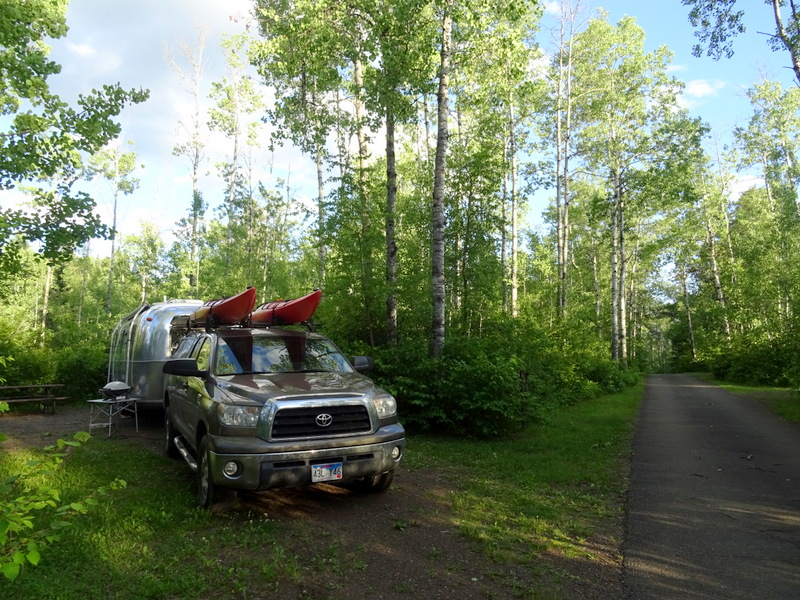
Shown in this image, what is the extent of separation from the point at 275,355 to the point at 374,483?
1.99 meters

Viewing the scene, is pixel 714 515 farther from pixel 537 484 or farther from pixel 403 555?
pixel 403 555

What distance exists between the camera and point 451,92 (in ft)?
72.4

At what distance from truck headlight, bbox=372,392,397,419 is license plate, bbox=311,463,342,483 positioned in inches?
30.8

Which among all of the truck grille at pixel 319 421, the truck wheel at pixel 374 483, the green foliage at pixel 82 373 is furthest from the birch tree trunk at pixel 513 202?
the truck grille at pixel 319 421

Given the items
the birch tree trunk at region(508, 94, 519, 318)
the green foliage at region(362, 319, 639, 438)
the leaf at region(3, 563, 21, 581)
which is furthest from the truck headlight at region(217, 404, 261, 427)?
the birch tree trunk at region(508, 94, 519, 318)

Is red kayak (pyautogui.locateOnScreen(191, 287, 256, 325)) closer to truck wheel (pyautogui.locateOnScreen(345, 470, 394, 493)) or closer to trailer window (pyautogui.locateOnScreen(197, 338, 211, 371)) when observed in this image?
trailer window (pyautogui.locateOnScreen(197, 338, 211, 371))

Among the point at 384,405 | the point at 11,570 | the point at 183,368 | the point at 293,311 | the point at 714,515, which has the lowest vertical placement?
the point at 714,515

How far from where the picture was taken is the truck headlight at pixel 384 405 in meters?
→ 5.69

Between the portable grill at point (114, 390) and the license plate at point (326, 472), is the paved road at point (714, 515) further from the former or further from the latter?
the portable grill at point (114, 390)

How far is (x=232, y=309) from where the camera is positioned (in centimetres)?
763

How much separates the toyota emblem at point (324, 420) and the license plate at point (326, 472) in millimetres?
401

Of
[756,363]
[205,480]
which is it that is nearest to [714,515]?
[205,480]

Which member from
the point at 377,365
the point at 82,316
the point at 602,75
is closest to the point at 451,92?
the point at 602,75

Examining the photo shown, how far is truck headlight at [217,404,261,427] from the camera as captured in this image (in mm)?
5066
